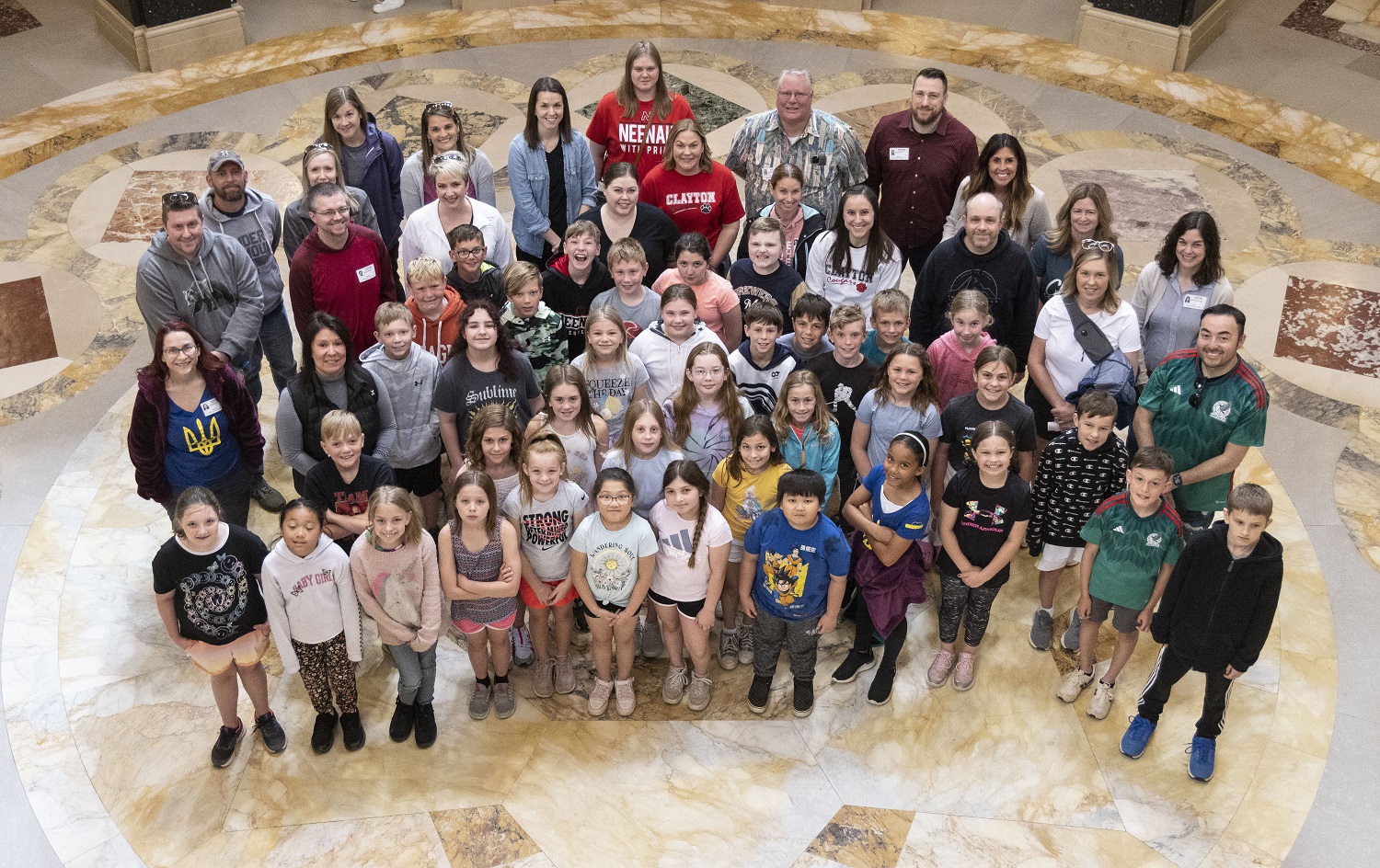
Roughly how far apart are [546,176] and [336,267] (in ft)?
4.53

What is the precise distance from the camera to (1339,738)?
4.89 metres

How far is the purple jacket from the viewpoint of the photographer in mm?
4891

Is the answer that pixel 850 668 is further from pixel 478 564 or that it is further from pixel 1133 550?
pixel 478 564

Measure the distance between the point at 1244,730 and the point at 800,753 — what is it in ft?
5.85

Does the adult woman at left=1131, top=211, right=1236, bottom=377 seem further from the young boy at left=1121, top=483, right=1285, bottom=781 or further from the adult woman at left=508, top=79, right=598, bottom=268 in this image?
the adult woman at left=508, top=79, right=598, bottom=268

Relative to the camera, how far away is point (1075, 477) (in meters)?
4.92

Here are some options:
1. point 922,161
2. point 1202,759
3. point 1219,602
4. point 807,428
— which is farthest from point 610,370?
point 1202,759

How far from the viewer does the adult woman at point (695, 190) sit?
6.07 meters

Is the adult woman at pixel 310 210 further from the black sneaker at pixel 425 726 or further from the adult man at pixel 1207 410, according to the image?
the adult man at pixel 1207 410

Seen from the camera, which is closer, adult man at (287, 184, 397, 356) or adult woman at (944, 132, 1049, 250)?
adult man at (287, 184, 397, 356)

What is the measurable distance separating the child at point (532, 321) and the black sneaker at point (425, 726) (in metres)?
1.51

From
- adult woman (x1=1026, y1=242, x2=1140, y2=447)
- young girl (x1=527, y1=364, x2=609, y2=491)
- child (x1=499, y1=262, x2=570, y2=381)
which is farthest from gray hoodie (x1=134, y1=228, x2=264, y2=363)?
adult woman (x1=1026, y1=242, x2=1140, y2=447)

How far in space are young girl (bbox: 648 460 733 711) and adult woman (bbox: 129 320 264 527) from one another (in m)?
1.81

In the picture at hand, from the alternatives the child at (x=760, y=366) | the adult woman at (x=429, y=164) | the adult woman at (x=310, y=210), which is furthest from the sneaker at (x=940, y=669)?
the adult woman at (x=310, y=210)
